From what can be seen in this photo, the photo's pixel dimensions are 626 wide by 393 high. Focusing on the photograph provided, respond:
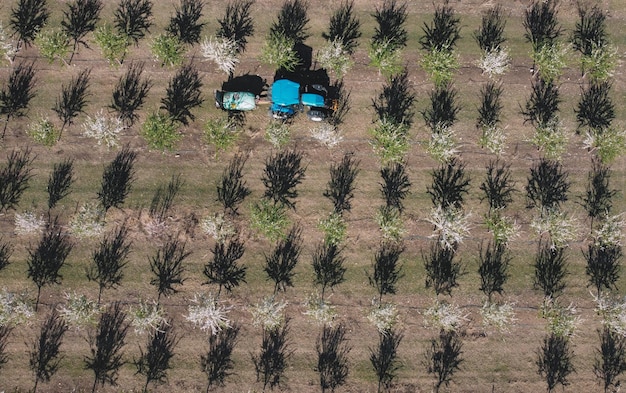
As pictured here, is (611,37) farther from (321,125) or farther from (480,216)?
(321,125)

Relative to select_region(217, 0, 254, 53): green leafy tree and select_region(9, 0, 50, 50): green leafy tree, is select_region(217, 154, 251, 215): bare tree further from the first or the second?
select_region(9, 0, 50, 50): green leafy tree

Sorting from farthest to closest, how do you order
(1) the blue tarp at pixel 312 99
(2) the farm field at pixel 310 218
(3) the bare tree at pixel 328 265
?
(3) the bare tree at pixel 328 265 → (2) the farm field at pixel 310 218 → (1) the blue tarp at pixel 312 99

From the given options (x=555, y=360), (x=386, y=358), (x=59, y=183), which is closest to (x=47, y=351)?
(x=59, y=183)

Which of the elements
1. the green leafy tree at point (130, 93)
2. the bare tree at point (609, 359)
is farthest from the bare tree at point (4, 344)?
the bare tree at point (609, 359)

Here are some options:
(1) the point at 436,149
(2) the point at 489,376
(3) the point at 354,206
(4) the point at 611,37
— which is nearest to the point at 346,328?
(3) the point at 354,206

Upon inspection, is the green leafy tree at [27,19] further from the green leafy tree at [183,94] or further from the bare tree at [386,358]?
the bare tree at [386,358]

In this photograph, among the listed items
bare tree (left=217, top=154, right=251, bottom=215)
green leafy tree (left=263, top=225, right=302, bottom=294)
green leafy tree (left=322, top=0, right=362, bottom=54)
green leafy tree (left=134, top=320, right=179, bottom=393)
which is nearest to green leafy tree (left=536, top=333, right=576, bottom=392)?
green leafy tree (left=263, top=225, right=302, bottom=294)

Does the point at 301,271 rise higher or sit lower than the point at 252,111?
lower
